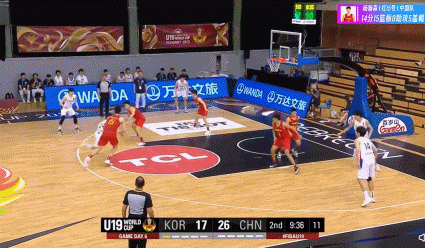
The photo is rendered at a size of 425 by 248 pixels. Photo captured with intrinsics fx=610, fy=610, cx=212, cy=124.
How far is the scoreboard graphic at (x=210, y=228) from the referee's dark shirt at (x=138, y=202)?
17 cm

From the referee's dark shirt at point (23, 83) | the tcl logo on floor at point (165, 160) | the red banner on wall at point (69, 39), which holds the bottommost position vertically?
the tcl logo on floor at point (165, 160)

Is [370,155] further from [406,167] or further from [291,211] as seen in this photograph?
[406,167]

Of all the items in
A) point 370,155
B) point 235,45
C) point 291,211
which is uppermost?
A: point 235,45

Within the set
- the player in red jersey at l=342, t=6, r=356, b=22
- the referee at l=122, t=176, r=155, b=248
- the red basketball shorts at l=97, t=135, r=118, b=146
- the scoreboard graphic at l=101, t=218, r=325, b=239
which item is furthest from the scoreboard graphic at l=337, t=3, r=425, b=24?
the referee at l=122, t=176, r=155, b=248

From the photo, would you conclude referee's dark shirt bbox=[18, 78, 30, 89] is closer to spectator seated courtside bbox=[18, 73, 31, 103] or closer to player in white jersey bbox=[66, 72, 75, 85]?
spectator seated courtside bbox=[18, 73, 31, 103]

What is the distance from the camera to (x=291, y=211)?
45.2 ft

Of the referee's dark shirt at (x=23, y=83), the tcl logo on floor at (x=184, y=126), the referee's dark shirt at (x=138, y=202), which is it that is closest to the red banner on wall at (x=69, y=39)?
the referee's dark shirt at (x=23, y=83)

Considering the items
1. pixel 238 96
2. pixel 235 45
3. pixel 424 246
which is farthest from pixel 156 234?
pixel 235 45

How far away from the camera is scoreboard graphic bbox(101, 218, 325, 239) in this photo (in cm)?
936

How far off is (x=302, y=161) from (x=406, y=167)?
2.94 metres

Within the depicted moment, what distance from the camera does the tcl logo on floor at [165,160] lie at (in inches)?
672

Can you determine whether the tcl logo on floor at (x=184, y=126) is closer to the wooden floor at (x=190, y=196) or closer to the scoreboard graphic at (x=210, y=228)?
the wooden floor at (x=190, y=196)

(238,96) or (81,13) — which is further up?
(81,13)

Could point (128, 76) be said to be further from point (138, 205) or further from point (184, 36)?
point (138, 205)
